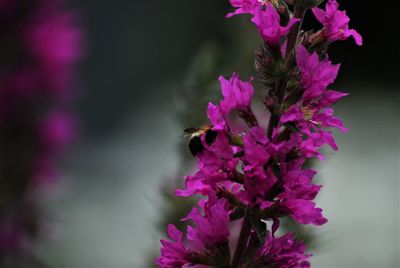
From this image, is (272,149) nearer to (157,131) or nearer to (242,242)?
(242,242)

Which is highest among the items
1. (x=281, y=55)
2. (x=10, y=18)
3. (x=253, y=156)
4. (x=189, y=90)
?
(x=10, y=18)

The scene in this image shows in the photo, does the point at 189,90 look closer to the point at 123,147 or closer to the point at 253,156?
the point at 253,156

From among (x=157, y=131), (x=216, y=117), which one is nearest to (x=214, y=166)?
(x=216, y=117)

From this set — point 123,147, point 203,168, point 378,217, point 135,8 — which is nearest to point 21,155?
point 203,168

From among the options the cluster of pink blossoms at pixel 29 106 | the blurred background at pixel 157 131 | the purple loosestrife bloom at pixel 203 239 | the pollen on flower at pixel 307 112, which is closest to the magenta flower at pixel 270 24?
the pollen on flower at pixel 307 112

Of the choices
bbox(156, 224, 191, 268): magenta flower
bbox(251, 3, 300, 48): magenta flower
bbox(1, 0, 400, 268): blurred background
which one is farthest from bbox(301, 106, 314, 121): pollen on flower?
bbox(1, 0, 400, 268): blurred background

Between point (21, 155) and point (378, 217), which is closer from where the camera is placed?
point (21, 155)

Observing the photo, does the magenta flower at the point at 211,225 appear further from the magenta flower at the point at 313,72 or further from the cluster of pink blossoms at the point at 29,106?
the cluster of pink blossoms at the point at 29,106

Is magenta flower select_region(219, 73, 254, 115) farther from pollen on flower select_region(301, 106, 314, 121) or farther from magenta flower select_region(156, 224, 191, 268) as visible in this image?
magenta flower select_region(156, 224, 191, 268)
